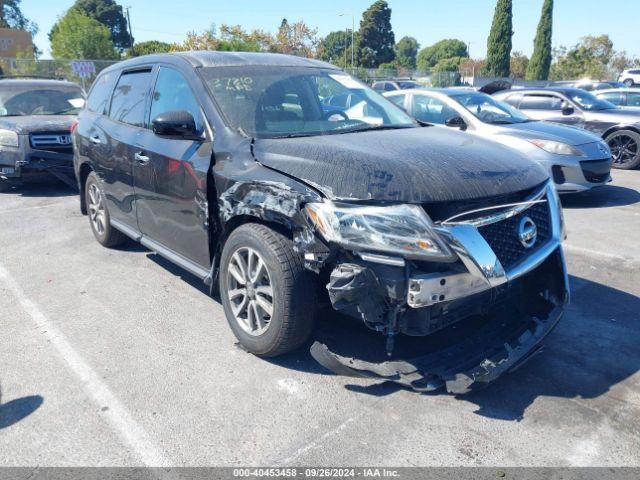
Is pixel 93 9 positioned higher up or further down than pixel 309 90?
higher up

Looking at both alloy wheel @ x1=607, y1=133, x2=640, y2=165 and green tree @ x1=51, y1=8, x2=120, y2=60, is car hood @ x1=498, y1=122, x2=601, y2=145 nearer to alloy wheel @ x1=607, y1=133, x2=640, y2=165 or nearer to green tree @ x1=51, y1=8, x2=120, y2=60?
alloy wheel @ x1=607, y1=133, x2=640, y2=165

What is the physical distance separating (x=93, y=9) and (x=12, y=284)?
95.4 m

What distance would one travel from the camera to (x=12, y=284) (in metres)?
4.99

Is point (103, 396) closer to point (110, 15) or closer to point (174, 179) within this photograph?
point (174, 179)

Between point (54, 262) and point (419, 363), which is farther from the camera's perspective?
point (54, 262)

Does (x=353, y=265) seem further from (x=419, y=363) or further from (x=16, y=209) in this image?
(x=16, y=209)

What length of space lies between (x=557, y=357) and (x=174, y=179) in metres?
2.95

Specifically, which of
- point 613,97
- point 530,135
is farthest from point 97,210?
point 613,97

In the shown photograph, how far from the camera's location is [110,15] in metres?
86.6

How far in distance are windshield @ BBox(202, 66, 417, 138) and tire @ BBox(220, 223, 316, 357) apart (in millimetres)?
829

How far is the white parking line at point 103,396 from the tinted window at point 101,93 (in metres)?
2.19

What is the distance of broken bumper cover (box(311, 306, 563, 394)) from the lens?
288 centimetres

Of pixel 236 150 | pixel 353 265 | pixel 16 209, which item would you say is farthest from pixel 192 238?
pixel 16 209

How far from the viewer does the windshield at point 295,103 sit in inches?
150
